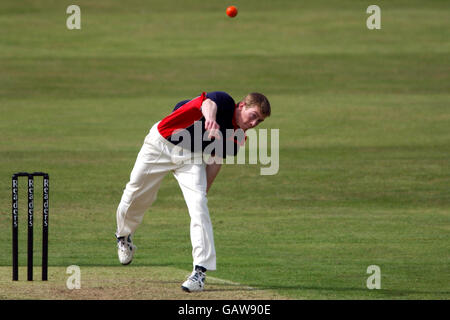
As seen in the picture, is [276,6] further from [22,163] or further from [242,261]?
[242,261]

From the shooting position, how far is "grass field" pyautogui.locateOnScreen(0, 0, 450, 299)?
9.24 metres

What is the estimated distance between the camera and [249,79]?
24953 mm

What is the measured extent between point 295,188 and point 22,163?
16.5 feet

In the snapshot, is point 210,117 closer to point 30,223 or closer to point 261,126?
point 30,223

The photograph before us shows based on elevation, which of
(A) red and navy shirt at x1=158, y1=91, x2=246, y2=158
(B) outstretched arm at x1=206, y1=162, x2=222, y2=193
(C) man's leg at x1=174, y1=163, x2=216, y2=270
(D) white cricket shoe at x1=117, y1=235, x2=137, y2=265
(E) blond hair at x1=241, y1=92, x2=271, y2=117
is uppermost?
(E) blond hair at x1=241, y1=92, x2=271, y2=117

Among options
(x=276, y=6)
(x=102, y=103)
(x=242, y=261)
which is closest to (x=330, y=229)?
(x=242, y=261)

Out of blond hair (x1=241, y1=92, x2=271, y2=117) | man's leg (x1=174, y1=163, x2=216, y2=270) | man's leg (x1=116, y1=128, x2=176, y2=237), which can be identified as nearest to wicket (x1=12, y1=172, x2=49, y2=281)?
man's leg (x1=116, y1=128, x2=176, y2=237)

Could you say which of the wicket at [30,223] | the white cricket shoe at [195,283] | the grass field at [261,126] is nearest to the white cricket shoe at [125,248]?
the grass field at [261,126]

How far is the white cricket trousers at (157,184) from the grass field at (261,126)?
1.51 ft

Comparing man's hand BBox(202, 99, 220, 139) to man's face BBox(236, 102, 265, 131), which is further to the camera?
man's face BBox(236, 102, 265, 131)

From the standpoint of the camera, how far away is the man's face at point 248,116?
7.44 meters

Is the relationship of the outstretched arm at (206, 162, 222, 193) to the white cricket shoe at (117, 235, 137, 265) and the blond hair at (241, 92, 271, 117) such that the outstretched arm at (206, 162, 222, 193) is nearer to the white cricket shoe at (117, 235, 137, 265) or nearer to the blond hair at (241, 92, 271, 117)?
the blond hair at (241, 92, 271, 117)

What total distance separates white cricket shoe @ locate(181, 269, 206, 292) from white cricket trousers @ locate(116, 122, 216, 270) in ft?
0.29

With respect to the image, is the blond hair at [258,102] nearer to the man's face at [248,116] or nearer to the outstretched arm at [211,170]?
the man's face at [248,116]
